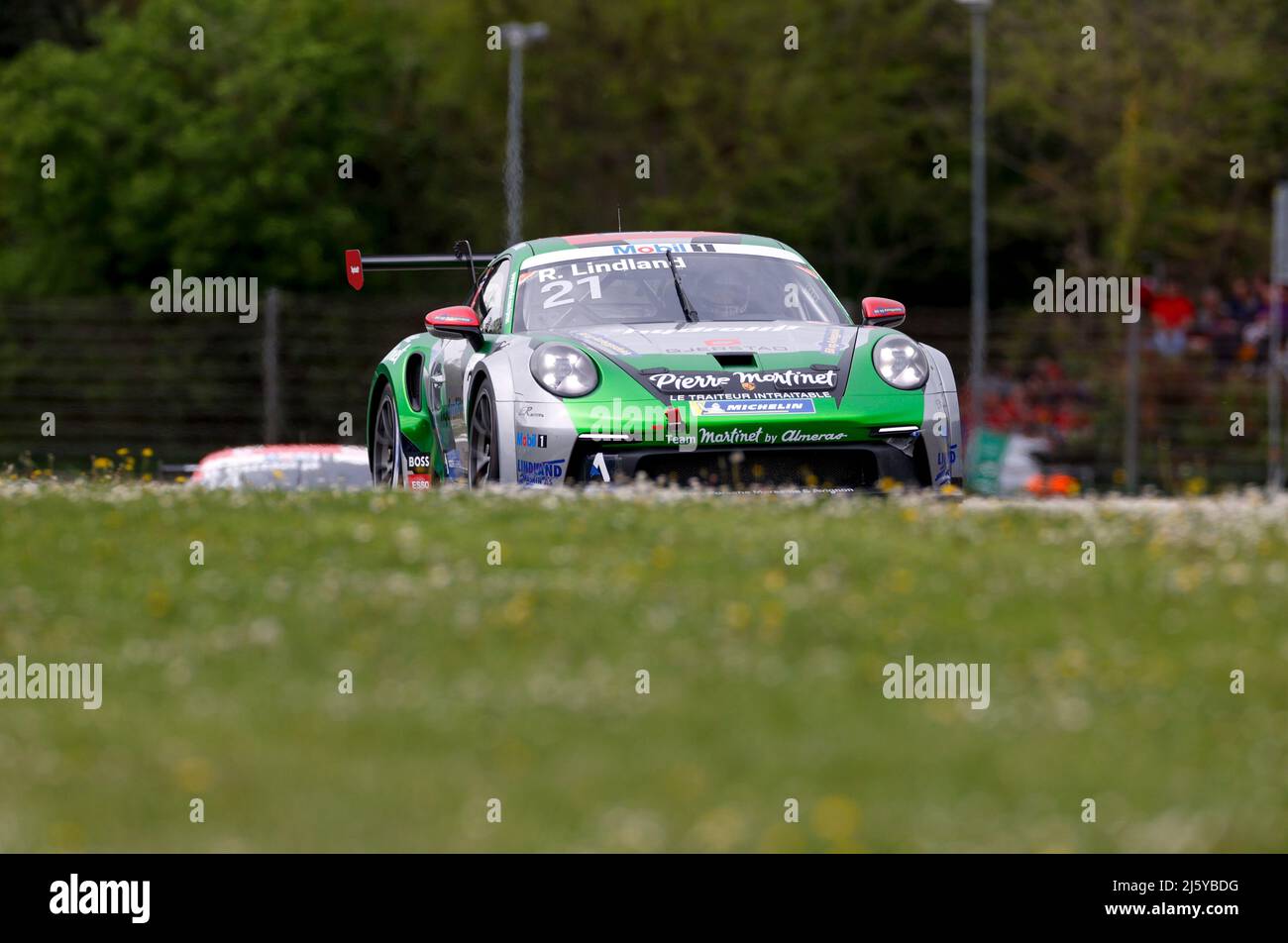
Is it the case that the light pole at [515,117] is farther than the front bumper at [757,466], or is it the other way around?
the light pole at [515,117]

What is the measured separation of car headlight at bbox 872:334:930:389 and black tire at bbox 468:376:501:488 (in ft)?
6.05

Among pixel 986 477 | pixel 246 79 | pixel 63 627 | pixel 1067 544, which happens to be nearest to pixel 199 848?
pixel 63 627

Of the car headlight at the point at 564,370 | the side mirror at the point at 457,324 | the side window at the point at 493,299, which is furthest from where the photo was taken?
the side window at the point at 493,299

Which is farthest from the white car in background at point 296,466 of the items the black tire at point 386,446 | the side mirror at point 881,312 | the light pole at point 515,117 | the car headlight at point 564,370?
the light pole at point 515,117

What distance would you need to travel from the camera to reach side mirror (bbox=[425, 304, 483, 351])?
11773 millimetres

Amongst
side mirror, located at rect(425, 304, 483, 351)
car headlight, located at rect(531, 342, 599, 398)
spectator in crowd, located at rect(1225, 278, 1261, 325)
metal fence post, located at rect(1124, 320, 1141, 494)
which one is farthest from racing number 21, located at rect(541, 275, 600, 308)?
spectator in crowd, located at rect(1225, 278, 1261, 325)

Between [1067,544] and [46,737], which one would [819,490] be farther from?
[46,737]

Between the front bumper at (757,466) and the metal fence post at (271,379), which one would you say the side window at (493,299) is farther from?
the metal fence post at (271,379)

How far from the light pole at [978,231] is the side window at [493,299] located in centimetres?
1298

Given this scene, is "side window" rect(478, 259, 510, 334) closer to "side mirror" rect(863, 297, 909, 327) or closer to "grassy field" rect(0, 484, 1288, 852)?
"side mirror" rect(863, 297, 909, 327)

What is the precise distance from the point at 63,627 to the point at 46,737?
4.07 feet

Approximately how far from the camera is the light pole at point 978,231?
84.0 ft

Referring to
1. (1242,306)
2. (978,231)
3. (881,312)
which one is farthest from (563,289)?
(978,231)

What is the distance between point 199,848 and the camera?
4.91m
